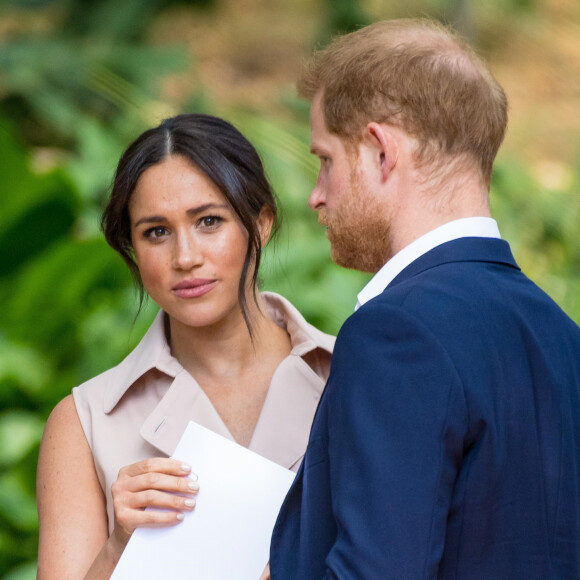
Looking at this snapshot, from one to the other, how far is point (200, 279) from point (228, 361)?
27 cm

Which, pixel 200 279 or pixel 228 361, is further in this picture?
pixel 228 361

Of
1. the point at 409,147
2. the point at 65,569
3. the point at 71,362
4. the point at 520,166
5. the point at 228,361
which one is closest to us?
the point at 409,147

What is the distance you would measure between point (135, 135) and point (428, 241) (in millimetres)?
4978

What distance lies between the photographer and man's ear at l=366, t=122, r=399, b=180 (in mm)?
1447

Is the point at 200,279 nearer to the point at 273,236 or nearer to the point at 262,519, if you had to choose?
the point at 273,236

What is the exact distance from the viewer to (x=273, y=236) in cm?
224

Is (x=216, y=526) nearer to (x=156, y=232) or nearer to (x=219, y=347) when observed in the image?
(x=219, y=347)

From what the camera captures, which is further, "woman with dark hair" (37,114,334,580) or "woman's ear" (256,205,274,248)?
Result: "woman's ear" (256,205,274,248)

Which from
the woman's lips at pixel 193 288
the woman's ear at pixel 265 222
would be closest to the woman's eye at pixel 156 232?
the woman's lips at pixel 193 288

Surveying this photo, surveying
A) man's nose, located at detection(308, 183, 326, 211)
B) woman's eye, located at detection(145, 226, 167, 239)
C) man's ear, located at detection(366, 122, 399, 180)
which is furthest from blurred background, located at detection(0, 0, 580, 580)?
man's ear, located at detection(366, 122, 399, 180)

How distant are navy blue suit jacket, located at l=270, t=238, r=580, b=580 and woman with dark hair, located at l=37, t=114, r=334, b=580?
26.3 inches

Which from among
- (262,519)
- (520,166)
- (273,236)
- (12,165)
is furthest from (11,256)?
(520,166)

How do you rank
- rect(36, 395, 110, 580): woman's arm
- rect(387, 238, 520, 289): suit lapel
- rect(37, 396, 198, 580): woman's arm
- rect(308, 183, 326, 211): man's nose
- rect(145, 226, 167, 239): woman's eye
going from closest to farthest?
rect(387, 238, 520, 289): suit lapel → rect(308, 183, 326, 211): man's nose → rect(37, 396, 198, 580): woman's arm → rect(36, 395, 110, 580): woman's arm → rect(145, 226, 167, 239): woman's eye

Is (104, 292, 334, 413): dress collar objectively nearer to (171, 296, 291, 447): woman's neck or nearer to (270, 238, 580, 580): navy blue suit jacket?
(171, 296, 291, 447): woman's neck
